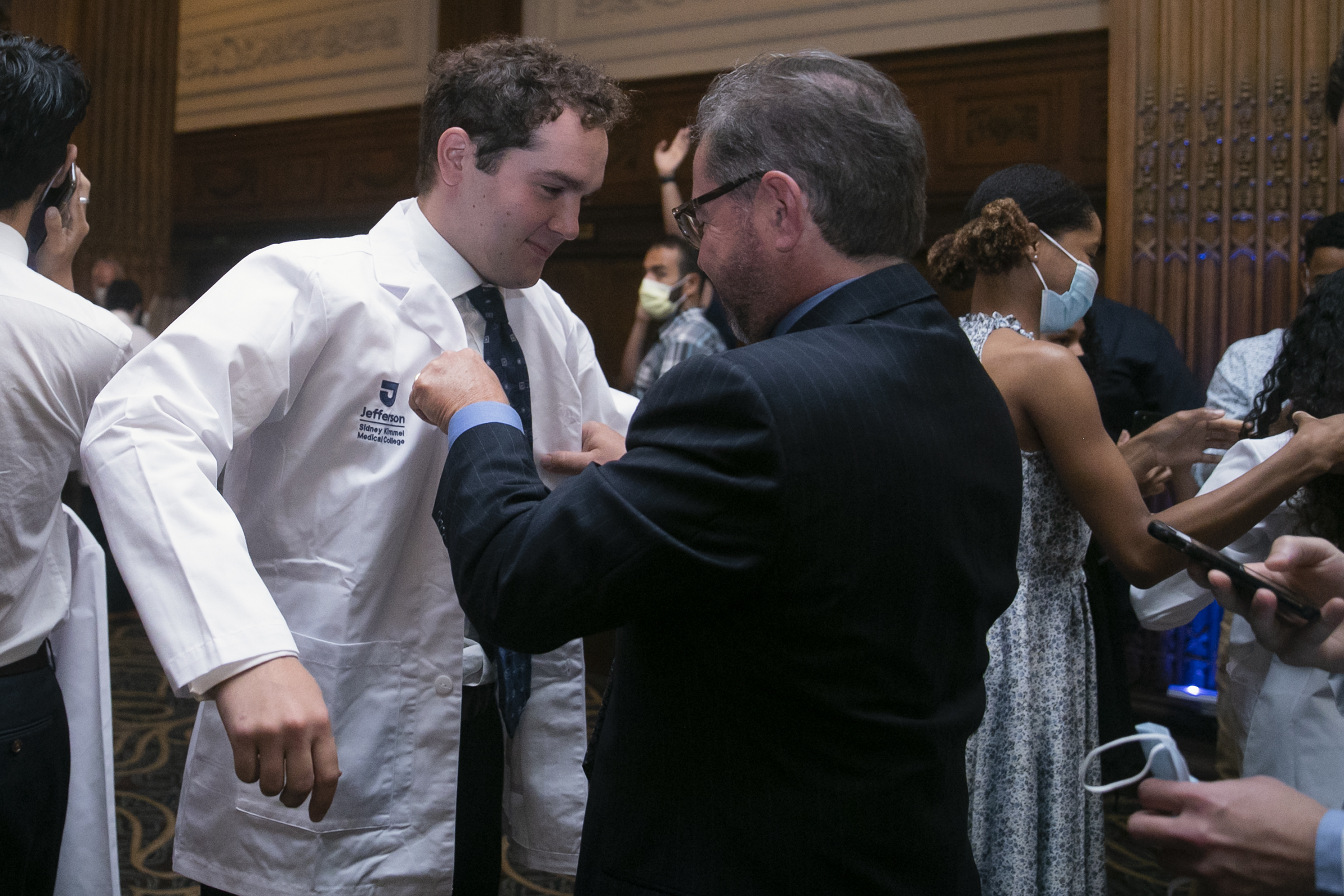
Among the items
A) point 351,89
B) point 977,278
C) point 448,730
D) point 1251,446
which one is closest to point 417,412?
point 448,730

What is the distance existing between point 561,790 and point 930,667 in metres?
0.63

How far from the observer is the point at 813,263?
1.12 meters

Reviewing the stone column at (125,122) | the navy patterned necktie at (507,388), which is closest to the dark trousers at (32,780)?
the navy patterned necktie at (507,388)

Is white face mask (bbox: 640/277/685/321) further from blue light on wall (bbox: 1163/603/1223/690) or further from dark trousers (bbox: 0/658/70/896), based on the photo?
dark trousers (bbox: 0/658/70/896)

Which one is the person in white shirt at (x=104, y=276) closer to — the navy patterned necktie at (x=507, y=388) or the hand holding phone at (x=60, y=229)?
the hand holding phone at (x=60, y=229)

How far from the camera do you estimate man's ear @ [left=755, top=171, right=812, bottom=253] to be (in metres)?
1.10

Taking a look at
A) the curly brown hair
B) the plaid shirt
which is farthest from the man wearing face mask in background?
the curly brown hair

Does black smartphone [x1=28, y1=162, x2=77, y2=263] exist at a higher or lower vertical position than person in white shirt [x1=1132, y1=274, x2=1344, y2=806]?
higher

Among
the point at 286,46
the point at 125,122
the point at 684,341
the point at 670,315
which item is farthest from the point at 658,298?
the point at 286,46

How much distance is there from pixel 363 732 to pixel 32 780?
1.44 ft

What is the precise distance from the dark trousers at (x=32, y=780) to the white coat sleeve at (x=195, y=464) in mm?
442

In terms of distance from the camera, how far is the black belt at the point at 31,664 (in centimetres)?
134

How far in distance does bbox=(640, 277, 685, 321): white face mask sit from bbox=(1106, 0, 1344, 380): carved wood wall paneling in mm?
1764

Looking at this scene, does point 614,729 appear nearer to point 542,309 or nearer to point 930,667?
point 930,667
